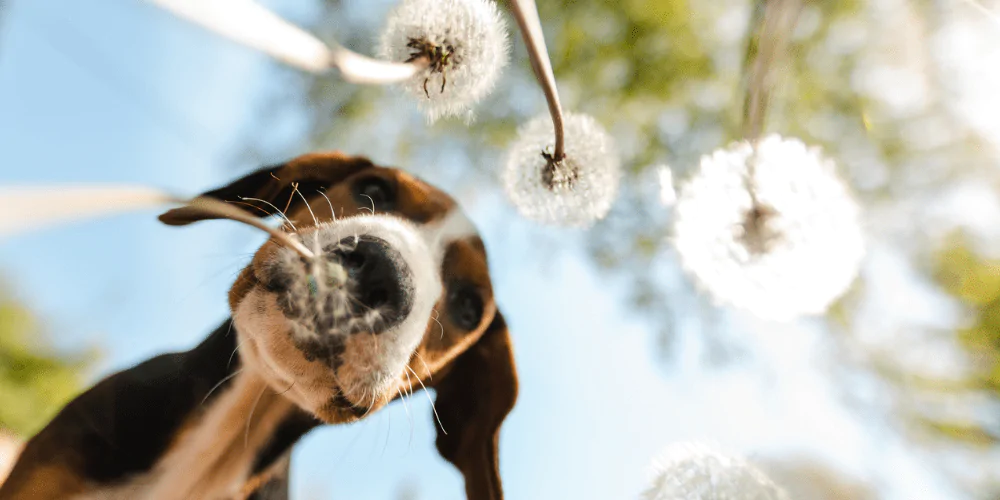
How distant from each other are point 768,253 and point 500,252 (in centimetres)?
56

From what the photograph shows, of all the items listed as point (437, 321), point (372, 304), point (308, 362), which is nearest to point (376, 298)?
point (372, 304)

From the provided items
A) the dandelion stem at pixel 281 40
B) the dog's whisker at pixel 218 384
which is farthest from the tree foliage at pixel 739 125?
the dog's whisker at pixel 218 384

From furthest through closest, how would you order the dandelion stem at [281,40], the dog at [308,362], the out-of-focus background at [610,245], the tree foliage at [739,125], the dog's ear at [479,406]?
1. the dog's ear at [479,406]
2. the tree foliage at [739,125]
3. the out-of-focus background at [610,245]
4. the dog at [308,362]
5. the dandelion stem at [281,40]

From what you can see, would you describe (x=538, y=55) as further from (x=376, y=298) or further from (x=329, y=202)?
(x=329, y=202)

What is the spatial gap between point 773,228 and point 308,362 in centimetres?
68

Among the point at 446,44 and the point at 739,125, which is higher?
the point at 739,125

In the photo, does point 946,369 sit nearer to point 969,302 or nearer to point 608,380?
point 969,302

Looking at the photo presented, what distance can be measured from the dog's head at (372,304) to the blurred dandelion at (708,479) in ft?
1.24

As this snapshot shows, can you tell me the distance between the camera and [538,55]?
70cm

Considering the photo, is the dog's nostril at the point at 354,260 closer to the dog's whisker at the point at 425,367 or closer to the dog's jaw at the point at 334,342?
the dog's jaw at the point at 334,342

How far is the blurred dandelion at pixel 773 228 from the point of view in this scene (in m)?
0.66

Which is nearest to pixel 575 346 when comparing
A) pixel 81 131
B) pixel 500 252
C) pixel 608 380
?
pixel 608 380

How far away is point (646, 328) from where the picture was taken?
3.56 feet

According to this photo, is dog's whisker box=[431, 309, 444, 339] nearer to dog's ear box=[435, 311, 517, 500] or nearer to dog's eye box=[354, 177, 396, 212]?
dog's ear box=[435, 311, 517, 500]
